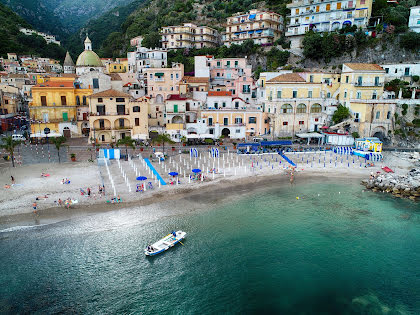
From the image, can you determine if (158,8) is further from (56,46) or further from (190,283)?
(190,283)

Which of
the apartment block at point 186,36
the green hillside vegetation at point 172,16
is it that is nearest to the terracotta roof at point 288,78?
the apartment block at point 186,36

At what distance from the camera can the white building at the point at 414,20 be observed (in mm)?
57759

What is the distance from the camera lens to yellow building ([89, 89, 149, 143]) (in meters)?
48.5

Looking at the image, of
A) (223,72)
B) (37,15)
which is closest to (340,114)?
(223,72)

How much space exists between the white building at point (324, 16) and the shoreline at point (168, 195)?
39.8 meters

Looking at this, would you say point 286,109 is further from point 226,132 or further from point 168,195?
point 168,195

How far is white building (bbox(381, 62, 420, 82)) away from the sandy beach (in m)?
17.9

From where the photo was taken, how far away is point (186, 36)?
80250 mm

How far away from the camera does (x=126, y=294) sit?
61.1 ft

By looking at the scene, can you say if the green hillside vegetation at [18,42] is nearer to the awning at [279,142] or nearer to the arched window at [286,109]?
the arched window at [286,109]

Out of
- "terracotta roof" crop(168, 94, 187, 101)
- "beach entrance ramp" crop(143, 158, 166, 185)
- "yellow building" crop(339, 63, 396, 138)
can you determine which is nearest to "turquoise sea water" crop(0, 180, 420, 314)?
"beach entrance ramp" crop(143, 158, 166, 185)

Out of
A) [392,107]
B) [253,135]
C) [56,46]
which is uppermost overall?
[56,46]

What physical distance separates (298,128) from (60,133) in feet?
130

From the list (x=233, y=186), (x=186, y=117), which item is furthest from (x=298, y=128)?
(x=233, y=186)
